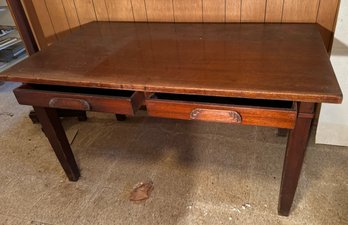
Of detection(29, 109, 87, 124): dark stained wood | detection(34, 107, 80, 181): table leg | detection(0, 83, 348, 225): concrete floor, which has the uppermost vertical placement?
detection(34, 107, 80, 181): table leg

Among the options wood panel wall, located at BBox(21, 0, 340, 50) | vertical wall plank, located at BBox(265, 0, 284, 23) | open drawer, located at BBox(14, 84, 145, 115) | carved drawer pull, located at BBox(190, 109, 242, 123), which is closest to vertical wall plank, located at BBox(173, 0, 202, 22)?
wood panel wall, located at BBox(21, 0, 340, 50)

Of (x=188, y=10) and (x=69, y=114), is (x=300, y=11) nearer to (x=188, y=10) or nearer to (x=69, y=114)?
(x=188, y=10)

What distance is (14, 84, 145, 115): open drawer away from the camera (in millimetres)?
1005

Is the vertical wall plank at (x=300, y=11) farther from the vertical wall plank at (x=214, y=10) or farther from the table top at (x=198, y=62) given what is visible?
the vertical wall plank at (x=214, y=10)

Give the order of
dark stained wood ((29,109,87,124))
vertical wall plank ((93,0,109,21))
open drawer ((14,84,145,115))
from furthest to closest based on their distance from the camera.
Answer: dark stained wood ((29,109,87,124)) → vertical wall plank ((93,0,109,21)) → open drawer ((14,84,145,115))

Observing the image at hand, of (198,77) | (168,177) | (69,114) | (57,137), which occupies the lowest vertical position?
(168,177)

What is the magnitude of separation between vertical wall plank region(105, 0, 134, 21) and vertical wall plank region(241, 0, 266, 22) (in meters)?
0.60

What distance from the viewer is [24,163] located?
164cm

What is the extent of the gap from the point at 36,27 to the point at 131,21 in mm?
655

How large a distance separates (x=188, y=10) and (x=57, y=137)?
89 cm

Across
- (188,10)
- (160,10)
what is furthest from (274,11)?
(160,10)

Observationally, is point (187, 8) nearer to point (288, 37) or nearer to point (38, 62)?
point (288, 37)

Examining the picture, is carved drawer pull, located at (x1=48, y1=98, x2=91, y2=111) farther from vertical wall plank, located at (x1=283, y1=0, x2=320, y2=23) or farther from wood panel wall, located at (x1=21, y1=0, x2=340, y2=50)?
vertical wall plank, located at (x1=283, y1=0, x2=320, y2=23)

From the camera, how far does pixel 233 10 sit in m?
1.39
